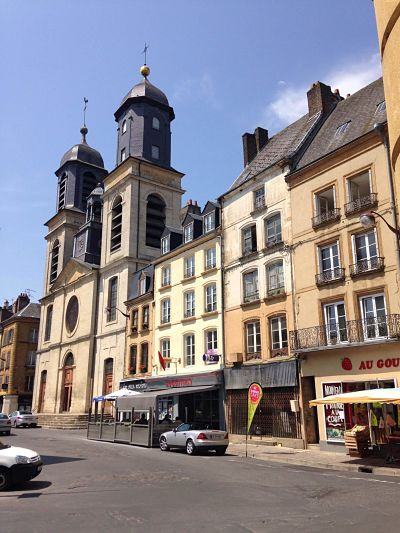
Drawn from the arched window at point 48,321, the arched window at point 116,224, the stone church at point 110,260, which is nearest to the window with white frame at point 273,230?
the stone church at point 110,260

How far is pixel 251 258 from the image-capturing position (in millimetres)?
24469

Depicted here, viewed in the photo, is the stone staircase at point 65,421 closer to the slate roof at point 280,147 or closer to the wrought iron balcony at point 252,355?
the wrought iron balcony at point 252,355

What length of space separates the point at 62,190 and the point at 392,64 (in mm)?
56160

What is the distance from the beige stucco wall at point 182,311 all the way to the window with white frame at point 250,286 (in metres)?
1.84

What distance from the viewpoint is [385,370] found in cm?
1736

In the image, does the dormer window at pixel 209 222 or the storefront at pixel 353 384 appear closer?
the storefront at pixel 353 384

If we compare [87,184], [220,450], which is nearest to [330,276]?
[220,450]

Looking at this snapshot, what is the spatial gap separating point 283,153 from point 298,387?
12047mm

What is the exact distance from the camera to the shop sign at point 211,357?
25547 mm

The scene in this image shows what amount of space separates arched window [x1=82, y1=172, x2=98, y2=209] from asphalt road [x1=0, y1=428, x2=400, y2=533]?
45.3m

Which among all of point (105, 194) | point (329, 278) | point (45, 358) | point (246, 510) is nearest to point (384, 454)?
point (329, 278)

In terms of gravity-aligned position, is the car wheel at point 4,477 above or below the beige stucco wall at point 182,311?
below

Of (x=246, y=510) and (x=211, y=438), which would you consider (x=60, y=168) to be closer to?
(x=211, y=438)

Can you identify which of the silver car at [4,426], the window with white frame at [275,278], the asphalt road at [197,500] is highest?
the window with white frame at [275,278]
